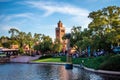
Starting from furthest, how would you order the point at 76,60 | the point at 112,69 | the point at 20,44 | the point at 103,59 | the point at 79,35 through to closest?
the point at 20,44, the point at 79,35, the point at 76,60, the point at 103,59, the point at 112,69

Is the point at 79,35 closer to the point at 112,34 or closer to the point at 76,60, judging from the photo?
the point at 76,60

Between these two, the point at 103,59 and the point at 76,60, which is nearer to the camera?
the point at 103,59

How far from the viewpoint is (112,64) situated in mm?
39656

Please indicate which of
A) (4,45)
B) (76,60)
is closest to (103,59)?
(76,60)

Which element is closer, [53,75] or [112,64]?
[112,64]

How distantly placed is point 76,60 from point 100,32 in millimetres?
11715

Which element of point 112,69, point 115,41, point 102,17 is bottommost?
point 112,69

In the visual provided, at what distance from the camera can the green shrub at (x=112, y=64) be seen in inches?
1537

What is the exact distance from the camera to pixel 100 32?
50.4 m

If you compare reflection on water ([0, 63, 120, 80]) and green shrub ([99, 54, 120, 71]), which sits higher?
green shrub ([99, 54, 120, 71])

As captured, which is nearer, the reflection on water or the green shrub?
the reflection on water

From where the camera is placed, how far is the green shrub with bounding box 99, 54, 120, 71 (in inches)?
1537

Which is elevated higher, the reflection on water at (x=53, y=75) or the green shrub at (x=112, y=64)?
the green shrub at (x=112, y=64)

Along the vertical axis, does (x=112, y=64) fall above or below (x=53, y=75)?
above
